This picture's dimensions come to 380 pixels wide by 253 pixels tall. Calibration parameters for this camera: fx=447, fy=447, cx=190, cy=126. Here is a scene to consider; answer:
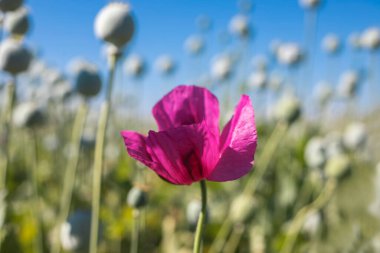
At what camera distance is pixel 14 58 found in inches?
28.7

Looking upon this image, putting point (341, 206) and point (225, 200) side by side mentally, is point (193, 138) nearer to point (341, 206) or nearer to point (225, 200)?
point (225, 200)

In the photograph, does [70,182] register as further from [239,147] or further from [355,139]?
[355,139]

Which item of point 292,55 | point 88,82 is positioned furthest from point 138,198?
point 292,55

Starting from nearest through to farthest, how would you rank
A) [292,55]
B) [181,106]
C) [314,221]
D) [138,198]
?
[181,106] → [138,198] → [314,221] → [292,55]

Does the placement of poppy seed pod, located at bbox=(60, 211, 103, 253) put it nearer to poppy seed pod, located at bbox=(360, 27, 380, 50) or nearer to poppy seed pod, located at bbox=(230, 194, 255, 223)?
poppy seed pod, located at bbox=(230, 194, 255, 223)

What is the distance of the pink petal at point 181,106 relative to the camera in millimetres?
408

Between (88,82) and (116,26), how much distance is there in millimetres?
161

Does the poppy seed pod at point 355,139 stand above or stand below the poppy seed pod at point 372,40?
below

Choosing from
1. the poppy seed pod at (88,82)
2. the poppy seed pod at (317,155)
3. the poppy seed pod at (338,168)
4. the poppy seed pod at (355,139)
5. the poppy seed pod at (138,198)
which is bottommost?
the poppy seed pod at (138,198)

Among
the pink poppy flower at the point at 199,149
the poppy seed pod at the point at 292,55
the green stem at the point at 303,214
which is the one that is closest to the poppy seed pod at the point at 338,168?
the green stem at the point at 303,214

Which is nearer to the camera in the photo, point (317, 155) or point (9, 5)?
point (9, 5)

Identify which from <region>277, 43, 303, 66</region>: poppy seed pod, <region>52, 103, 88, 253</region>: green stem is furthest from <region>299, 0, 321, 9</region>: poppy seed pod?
<region>52, 103, 88, 253</region>: green stem

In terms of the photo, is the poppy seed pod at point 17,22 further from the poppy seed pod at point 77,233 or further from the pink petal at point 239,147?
the pink petal at point 239,147

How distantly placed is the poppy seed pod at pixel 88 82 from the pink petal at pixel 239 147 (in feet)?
1.38
